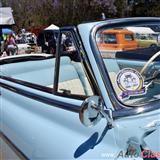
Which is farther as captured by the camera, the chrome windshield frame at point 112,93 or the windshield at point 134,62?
the windshield at point 134,62

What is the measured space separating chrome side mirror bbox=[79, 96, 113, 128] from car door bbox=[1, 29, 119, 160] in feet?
0.26

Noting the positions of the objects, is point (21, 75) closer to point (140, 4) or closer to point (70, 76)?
point (70, 76)

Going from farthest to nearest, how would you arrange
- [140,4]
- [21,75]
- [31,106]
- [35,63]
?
[140,4] < [35,63] < [21,75] < [31,106]

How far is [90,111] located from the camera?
2.03 metres

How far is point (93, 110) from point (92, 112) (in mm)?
13

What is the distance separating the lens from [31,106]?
2922 millimetres

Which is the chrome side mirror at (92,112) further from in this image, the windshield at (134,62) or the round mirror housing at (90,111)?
the windshield at (134,62)

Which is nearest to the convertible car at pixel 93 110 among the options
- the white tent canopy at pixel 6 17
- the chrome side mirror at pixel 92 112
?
the chrome side mirror at pixel 92 112

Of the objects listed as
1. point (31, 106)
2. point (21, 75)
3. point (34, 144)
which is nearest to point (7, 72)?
point (21, 75)

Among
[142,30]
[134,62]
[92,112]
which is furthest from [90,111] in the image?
[134,62]

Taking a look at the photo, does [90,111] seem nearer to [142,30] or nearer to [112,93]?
[112,93]

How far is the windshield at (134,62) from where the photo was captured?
2.28 metres

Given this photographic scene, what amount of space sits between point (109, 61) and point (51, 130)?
1.89 feet

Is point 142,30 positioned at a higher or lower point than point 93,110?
higher
